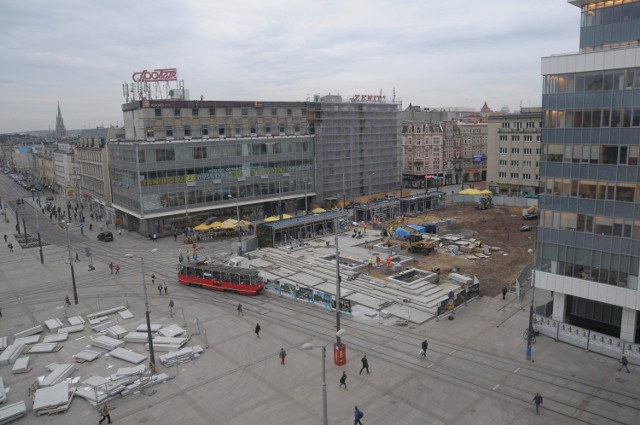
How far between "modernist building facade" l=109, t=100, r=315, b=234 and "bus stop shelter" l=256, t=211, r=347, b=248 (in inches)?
570

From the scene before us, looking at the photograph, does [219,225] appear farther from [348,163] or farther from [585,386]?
[585,386]

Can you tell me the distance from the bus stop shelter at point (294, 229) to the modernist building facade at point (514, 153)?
46.1m

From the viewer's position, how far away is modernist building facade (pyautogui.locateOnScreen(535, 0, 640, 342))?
3092 centimetres

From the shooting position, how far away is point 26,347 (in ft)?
115

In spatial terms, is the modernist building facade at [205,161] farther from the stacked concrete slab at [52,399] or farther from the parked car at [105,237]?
the stacked concrete slab at [52,399]

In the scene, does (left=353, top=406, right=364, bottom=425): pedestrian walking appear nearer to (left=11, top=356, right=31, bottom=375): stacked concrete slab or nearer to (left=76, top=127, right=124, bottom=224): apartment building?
(left=11, top=356, right=31, bottom=375): stacked concrete slab

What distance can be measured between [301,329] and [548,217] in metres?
20.4

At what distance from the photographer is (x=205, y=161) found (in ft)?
245

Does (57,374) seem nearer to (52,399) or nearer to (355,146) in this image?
(52,399)

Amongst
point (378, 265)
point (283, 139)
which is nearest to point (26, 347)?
point (378, 265)

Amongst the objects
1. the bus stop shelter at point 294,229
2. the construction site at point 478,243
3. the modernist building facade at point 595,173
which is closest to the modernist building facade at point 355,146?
the construction site at point 478,243

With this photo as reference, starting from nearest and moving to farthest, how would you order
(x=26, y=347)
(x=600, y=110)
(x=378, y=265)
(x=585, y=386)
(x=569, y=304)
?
(x=585, y=386), (x=600, y=110), (x=26, y=347), (x=569, y=304), (x=378, y=265)

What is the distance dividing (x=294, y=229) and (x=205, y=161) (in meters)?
19.8

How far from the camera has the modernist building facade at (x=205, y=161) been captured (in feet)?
233
